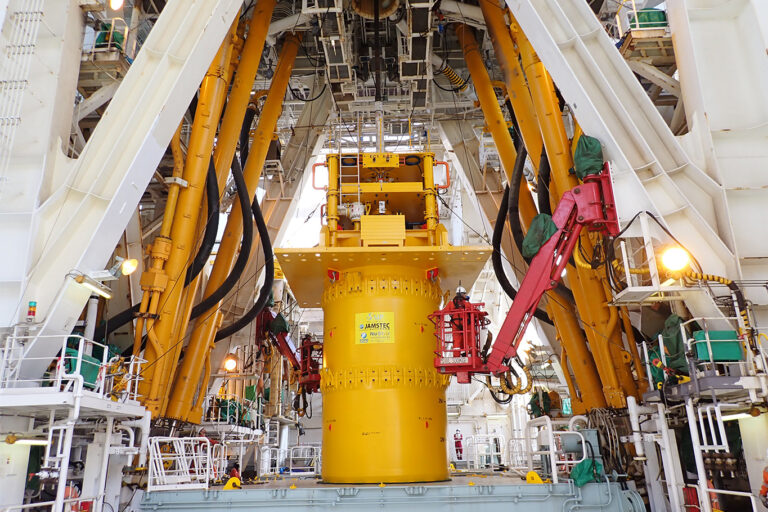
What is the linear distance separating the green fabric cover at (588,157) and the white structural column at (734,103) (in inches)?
61.8

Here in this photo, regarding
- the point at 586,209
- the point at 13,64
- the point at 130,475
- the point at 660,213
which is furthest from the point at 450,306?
the point at 13,64

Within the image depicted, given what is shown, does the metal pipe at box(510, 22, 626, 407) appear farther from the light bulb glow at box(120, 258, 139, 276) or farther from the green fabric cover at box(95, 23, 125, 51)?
the green fabric cover at box(95, 23, 125, 51)

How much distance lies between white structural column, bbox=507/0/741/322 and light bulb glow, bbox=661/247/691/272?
39 centimetres

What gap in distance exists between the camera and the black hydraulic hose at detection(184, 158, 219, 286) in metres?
12.6

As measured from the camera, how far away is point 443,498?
9141 mm

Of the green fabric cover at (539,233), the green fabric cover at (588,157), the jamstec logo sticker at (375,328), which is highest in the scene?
the green fabric cover at (588,157)

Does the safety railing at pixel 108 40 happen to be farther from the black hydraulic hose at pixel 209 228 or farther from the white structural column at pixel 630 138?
the white structural column at pixel 630 138

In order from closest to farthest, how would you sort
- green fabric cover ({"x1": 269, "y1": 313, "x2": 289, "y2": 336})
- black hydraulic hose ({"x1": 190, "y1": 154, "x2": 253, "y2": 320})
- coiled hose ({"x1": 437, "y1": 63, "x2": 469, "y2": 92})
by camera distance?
black hydraulic hose ({"x1": 190, "y1": 154, "x2": 253, "y2": 320}) < coiled hose ({"x1": 437, "y1": 63, "x2": 469, "y2": 92}) < green fabric cover ({"x1": 269, "y1": 313, "x2": 289, "y2": 336})

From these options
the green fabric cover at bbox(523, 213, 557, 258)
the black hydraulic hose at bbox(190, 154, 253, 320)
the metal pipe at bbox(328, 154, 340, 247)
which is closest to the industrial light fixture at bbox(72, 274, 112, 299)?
the black hydraulic hose at bbox(190, 154, 253, 320)

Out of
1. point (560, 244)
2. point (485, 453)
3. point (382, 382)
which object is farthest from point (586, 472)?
point (485, 453)

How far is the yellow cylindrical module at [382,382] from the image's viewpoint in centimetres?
1082

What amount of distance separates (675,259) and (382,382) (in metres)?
5.61

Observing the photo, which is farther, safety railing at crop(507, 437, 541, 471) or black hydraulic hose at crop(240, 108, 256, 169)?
black hydraulic hose at crop(240, 108, 256, 169)

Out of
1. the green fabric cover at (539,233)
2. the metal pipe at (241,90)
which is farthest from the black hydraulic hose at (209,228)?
the green fabric cover at (539,233)
